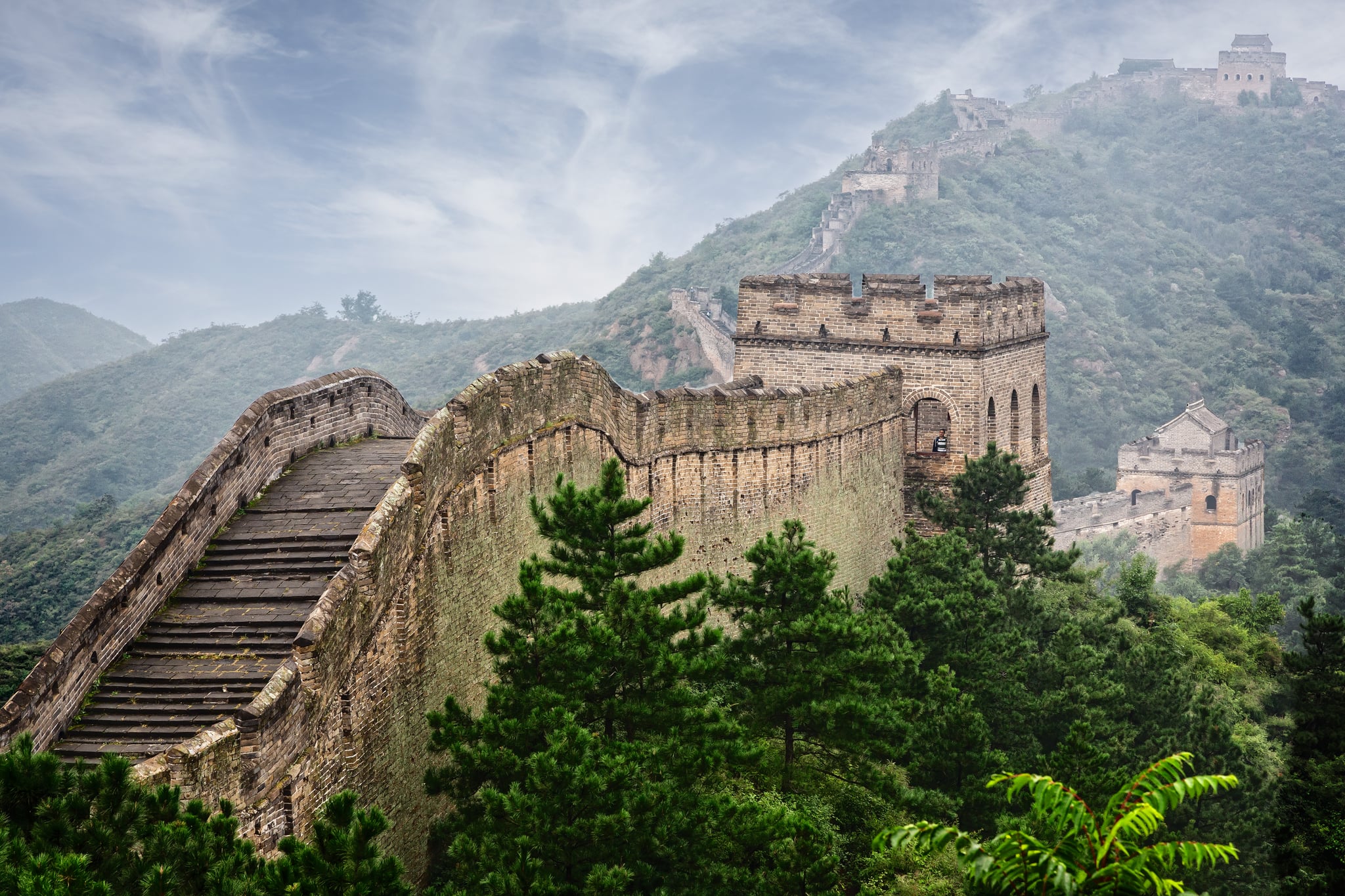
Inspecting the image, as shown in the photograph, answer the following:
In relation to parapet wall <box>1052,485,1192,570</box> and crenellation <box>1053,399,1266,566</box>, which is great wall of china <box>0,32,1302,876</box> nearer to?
parapet wall <box>1052,485,1192,570</box>

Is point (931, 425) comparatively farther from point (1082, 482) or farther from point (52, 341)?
point (52, 341)

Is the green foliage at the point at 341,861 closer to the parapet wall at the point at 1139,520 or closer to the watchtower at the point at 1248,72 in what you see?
the parapet wall at the point at 1139,520

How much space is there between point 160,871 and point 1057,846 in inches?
175

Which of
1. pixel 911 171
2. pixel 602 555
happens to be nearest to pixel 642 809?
pixel 602 555

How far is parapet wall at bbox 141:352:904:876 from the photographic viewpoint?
9.86 metres

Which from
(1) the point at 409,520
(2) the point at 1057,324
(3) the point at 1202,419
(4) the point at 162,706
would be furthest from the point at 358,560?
(2) the point at 1057,324

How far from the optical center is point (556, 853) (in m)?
10.2

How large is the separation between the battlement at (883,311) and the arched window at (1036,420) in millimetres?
1406

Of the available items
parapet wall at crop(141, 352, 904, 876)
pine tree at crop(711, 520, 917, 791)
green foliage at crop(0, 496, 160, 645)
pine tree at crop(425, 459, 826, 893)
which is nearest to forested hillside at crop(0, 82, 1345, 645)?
green foliage at crop(0, 496, 160, 645)

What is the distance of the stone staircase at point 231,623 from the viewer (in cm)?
1008

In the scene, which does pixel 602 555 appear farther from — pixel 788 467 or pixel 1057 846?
pixel 788 467

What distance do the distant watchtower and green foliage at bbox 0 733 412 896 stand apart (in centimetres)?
1700

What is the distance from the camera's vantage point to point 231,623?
1108 cm

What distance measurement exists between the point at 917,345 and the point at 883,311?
782mm
